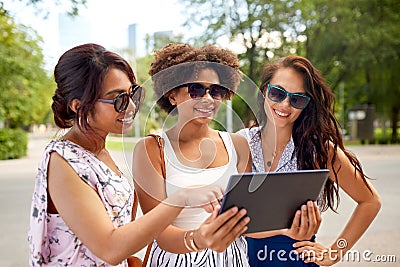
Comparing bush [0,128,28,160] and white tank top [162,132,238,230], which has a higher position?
white tank top [162,132,238,230]

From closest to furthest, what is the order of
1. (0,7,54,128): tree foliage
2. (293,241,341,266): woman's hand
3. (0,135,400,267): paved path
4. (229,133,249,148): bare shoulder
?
(229,133,249,148): bare shoulder → (293,241,341,266): woman's hand → (0,135,400,267): paved path → (0,7,54,128): tree foliage

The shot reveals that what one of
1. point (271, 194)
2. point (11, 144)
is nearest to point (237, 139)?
point (271, 194)

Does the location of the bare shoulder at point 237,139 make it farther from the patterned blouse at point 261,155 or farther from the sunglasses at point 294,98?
the sunglasses at point 294,98

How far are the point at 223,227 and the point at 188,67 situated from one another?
0.36 meters

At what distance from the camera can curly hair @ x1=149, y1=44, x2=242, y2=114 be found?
1115 millimetres

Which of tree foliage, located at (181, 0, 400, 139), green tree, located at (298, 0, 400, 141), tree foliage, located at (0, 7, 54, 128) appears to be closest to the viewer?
tree foliage, located at (0, 7, 54, 128)

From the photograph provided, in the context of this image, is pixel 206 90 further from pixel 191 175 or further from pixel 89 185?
pixel 89 185

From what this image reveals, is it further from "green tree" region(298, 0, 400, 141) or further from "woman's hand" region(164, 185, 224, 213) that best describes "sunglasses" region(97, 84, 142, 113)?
"green tree" region(298, 0, 400, 141)

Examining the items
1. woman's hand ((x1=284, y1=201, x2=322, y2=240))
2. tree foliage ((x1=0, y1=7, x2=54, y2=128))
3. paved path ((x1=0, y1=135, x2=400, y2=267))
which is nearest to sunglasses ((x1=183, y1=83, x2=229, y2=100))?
paved path ((x1=0, y1=135, x2=400, y2=267))

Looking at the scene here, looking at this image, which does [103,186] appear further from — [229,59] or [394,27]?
[394,27]

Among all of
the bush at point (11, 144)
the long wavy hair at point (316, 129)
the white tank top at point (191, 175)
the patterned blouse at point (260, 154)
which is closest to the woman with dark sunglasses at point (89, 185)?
the white tank top at point (191, 175)

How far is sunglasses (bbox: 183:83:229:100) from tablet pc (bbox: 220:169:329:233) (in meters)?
0.20

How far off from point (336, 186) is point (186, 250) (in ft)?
2.46

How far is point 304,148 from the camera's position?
1651 millimetres
